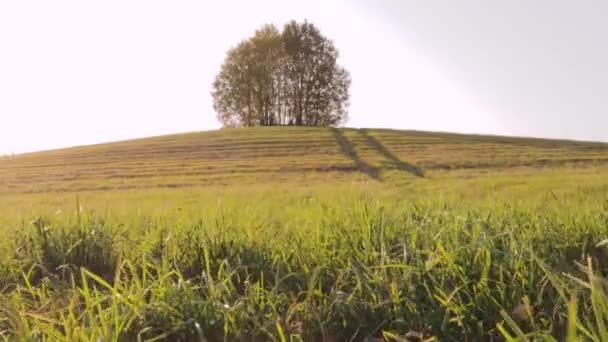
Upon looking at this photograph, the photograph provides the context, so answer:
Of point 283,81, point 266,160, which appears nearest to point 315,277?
point 266,160

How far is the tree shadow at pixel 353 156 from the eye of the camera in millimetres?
21956

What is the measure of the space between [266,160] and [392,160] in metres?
5.91

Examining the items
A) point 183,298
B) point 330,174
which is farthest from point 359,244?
point 330,174

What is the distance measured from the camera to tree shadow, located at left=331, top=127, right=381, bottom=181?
21956mm

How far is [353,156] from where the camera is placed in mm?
27844

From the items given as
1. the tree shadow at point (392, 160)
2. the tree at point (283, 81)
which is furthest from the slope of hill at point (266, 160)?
the tree at point (283, 81)

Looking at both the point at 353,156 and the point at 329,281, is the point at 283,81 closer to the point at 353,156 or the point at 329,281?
the point at 353,156

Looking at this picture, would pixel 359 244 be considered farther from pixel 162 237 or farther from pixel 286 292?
pixel 162 237

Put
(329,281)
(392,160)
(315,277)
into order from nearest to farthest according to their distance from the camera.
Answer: (315,277) < (329,281) < (392,160)

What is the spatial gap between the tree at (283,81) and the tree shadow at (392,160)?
1544 centimetres

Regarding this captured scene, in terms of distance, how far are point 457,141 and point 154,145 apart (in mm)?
19324

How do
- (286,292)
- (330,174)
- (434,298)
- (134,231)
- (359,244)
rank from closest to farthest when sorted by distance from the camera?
(434,298), (286,292), (359,244), (134,231), (330,174)

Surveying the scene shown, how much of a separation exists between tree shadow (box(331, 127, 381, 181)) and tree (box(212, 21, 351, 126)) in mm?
10585

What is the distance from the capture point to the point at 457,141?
35.0 meters
